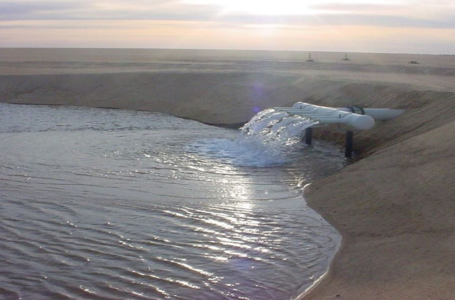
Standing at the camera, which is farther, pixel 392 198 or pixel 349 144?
pixel 349 144

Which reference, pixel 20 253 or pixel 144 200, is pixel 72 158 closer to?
pixel 144 200

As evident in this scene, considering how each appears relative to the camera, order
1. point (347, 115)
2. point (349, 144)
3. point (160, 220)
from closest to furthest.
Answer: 1. point (160, 220)
2. point (347, 115)
3. point (349, 144)

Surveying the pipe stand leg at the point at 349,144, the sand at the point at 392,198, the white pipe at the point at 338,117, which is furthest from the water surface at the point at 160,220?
the white pipe at the point at 338,117

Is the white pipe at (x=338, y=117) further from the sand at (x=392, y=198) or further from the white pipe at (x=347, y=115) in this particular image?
the sand at (x=392, y=198)

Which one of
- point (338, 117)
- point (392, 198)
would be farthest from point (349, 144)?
point (392, 198)

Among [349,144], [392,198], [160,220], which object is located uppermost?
[349,144]

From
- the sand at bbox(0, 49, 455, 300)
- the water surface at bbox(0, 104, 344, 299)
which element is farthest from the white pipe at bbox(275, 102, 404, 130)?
the water surface at bbox(0, 104, 344, 299)

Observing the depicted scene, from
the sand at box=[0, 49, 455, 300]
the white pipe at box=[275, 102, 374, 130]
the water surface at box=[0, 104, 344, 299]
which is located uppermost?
the white pipe at box=[275, 102, 374, 130]

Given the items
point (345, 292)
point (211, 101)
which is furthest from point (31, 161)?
point (211, 101)

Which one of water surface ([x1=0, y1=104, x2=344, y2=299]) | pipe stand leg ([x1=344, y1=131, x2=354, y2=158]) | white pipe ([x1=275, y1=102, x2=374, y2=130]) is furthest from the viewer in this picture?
pipe stand leg ([x1=344, y1=131, x2=354, y2=158])

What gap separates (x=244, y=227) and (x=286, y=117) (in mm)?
7934

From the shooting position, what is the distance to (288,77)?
28969mm

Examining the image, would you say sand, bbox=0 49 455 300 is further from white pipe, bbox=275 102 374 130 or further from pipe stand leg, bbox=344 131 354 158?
white pipe, bbox=275 102 374 130

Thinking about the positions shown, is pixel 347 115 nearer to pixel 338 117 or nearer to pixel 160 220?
pixel 338 117
